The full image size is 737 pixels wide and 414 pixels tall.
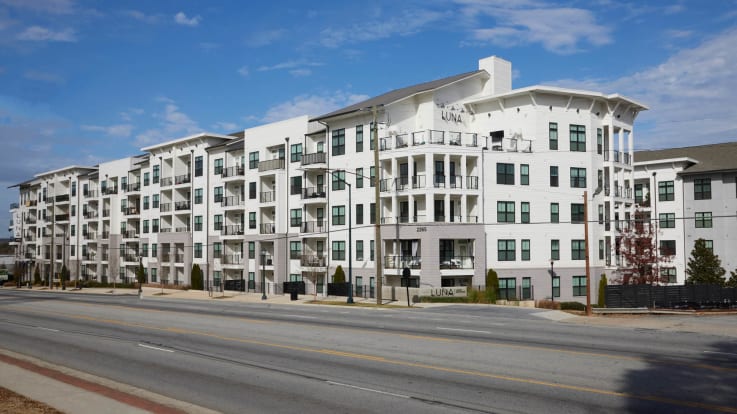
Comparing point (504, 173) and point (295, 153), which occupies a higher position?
point (295, 153)

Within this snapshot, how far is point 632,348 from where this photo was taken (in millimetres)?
19859

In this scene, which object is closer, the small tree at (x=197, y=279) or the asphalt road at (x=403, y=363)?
the asphalt road at (x=403, y=363)

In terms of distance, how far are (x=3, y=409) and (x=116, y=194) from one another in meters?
87.8

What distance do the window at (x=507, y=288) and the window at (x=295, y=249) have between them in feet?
65.3

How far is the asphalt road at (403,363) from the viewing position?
13.1 metres

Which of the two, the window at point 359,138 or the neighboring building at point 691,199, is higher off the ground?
the window at point 359,138

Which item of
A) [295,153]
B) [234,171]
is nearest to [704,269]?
[295,153]

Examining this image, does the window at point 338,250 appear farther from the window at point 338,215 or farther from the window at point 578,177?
→ the window at point 578,177

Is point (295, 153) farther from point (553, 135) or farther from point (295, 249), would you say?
point (553, 135)

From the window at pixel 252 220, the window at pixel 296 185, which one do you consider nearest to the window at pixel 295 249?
the window at pixel 296 185

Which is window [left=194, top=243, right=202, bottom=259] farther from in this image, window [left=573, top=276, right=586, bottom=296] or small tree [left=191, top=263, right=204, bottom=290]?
window [left=573, top=276, right=586, bottom=296]

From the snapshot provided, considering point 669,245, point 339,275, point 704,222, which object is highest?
point 704,222

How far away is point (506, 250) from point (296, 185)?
21527mm

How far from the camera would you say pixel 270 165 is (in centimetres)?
6344
